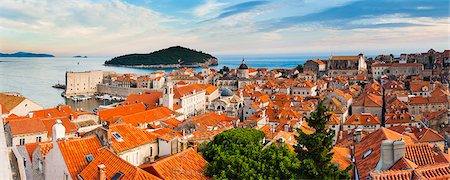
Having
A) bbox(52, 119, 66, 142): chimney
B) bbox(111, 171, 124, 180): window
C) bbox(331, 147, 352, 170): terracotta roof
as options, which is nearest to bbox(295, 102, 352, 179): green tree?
bbox(331, 147, 352, 170): terracotta roof

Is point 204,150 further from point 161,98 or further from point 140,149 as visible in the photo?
point 161,98

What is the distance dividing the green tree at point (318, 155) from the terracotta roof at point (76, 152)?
21.1ft

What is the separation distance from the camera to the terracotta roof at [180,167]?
33.3 feet

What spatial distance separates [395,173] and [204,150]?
7549 millimetres

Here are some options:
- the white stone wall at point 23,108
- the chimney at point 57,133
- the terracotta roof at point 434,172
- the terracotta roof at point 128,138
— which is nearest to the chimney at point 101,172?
the terracotta roof at point 128,138

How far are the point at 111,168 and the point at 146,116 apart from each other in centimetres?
2024

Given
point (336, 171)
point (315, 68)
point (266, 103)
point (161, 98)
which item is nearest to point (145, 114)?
point (161, 98)

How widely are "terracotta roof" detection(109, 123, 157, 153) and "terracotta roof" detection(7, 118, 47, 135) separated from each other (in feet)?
32.0

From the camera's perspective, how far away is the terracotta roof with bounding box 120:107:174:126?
92.6 feet

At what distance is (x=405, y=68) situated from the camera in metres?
68.9

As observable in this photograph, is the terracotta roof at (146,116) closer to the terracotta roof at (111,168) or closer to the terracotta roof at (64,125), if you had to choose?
the terracotta roof at (64,125)

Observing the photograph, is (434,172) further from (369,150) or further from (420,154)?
(369,150)

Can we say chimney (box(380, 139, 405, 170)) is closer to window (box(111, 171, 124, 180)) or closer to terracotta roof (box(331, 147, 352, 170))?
terracotta roof (box(331, 147, 352, 170))

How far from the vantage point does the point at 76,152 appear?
1120 centimetres
